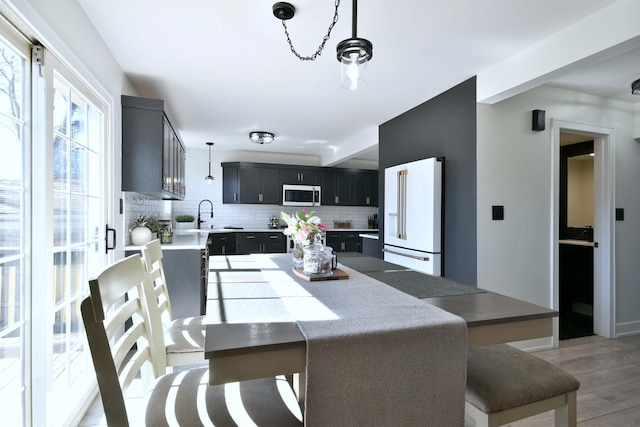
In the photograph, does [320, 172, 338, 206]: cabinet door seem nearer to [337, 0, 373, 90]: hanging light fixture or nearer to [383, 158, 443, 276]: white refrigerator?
[383, 158, 443, 276]: white refrigerator

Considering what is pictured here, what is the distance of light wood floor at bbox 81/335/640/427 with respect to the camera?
1.93 metres

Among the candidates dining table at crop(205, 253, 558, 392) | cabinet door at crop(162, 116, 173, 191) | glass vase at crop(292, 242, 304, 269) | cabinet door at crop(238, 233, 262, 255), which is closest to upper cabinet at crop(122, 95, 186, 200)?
cabinet door at crop(162, 116, 173, 191)

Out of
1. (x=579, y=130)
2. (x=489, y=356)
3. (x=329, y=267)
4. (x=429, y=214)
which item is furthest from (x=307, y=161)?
(x=489, y=356)

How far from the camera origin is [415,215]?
3.28 metres

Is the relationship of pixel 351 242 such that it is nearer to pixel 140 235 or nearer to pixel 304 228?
pixel 140 235

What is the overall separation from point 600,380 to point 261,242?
4899mm

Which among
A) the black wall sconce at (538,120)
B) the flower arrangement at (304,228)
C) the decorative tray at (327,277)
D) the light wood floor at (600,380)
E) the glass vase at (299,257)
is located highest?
the black wall sconce at (538,120)

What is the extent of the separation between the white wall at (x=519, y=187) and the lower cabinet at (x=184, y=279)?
255cm

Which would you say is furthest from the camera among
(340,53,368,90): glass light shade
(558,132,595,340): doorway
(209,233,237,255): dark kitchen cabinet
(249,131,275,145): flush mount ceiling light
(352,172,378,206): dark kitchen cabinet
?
(352,172,378,206): dark kitchen cabinet

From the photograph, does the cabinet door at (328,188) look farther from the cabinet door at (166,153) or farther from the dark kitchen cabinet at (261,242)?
the cabinet door at (166,153)

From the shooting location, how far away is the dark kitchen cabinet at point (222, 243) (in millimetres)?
5734

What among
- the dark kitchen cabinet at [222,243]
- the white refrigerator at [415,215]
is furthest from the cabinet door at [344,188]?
the white refrigerator at [415,215]

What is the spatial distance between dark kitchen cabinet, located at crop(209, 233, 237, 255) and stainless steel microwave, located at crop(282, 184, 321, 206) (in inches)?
48.4

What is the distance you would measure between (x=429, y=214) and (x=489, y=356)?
5.89 feet
